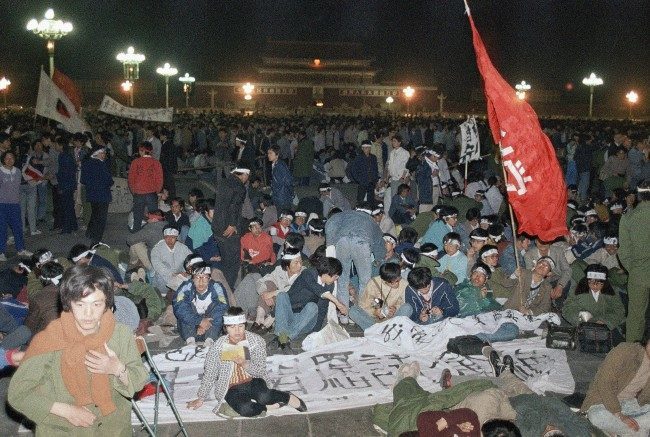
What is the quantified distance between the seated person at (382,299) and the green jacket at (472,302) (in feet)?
2.25

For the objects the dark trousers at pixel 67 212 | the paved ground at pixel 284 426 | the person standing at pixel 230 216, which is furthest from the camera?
the dark trousers at pixel 67 212

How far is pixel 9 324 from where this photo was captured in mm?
6898

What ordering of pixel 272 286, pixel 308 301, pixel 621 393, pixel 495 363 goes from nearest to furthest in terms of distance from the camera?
1. pixel 621 393
2. pixel 495 363
3. pixel 308 301
4. pixel 272 286

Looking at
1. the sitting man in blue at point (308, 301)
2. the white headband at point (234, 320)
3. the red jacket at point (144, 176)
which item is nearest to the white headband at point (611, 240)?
the sitting man in blue at point (308, 301)

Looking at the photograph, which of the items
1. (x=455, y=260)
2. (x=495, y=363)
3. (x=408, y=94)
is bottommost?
(x=495, y=363)

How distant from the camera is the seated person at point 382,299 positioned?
7.63 m

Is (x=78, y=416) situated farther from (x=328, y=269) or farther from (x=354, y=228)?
(x=354, y=228)

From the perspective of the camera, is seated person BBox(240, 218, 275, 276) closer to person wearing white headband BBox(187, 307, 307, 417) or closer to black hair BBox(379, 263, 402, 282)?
black hair BBox(379, 263, 402, 282)

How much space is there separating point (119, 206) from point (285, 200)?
13.4ft

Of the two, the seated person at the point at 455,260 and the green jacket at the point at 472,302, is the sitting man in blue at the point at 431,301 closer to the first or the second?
the green jacket at the point at 472,302

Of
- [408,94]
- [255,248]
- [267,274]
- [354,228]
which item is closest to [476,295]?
[354,228]

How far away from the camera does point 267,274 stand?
816 cm

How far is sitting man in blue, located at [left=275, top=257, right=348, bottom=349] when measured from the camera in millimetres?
7340

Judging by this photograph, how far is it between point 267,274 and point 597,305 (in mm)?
3622
